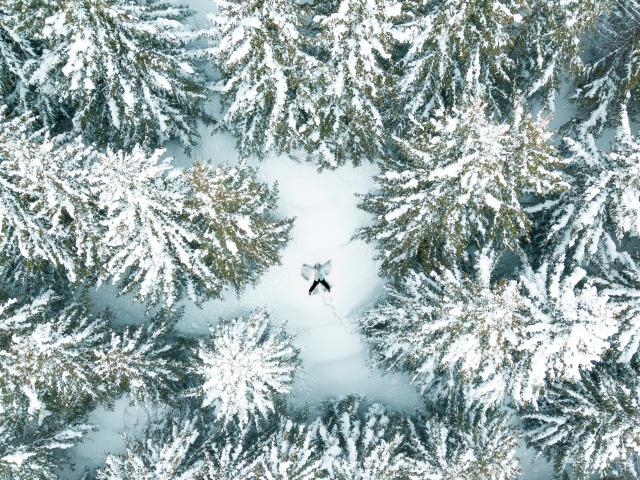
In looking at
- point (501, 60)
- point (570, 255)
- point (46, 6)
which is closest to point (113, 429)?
point (46, 6)

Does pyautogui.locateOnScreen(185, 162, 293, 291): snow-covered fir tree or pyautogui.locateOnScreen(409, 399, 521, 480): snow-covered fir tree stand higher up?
pyautogui.locateOnScreen(185, 162, 293, 291): snow-covered fir tree

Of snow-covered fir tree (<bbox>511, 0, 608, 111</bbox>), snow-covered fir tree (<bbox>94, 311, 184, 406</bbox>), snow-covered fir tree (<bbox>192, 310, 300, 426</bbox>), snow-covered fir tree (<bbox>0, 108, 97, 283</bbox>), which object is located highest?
snow-covered fir tree (<bbox>511, 0, 608, 111</bbox>)

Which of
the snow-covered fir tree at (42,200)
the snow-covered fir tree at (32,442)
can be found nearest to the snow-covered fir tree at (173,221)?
the snow-covered fir tree at (42,200)

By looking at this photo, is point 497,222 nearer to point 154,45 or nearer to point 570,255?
point 570,255

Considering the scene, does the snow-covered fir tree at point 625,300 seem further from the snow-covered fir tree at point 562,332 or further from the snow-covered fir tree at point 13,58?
the snow-covered fir tree at point 13,58

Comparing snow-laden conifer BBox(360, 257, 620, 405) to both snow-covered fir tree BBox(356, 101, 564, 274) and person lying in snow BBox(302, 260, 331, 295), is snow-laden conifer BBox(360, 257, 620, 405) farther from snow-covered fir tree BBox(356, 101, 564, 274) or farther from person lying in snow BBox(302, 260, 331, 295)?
person lying in snow BBox(302, 260, 331, 295)

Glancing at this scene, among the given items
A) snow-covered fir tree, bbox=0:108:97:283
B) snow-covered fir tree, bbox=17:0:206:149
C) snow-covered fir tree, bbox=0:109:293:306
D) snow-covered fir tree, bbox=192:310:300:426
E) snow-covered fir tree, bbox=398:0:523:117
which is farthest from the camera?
snow-covered fir tree, bbox=192:310:300:426

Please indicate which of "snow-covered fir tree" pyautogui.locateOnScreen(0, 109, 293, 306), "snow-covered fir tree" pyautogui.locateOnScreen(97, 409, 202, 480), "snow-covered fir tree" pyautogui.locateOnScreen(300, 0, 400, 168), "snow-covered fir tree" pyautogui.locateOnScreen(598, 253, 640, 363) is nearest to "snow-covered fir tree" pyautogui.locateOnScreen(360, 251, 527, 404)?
"snow-covered fir tree" pyautogui.locateOnScreen(598, 253, 640, 363)

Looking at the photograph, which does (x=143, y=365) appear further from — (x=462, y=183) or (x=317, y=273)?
(x=462, y=183)
